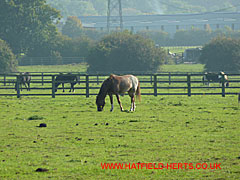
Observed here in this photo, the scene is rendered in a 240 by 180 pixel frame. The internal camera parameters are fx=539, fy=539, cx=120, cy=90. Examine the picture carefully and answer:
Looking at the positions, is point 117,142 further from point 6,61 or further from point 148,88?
point 6,61

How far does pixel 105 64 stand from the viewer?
221 ft

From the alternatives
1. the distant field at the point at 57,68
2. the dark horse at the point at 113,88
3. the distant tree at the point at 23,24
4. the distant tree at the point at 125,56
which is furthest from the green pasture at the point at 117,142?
the distant tree at the point at 23,24

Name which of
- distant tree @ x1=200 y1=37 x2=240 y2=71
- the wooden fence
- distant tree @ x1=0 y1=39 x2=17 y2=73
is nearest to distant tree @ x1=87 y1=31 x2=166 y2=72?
distant tree @ x1=200 y1=37 x2=240 y2=71

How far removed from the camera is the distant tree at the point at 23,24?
8066 centimetres

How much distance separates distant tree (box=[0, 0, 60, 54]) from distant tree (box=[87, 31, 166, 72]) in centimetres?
1815

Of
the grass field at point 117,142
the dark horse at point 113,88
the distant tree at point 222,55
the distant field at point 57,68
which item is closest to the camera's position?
the grass field at point 117,142

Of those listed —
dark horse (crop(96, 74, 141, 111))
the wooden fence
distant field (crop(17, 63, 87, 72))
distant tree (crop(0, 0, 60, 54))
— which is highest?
distant tree (crop(0, 0, 60, 54))

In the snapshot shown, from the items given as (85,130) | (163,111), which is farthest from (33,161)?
(163,111)

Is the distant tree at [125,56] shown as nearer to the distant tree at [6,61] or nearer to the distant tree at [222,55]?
the distant tree at [222,55]

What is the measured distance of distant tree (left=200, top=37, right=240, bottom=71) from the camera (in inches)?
2522

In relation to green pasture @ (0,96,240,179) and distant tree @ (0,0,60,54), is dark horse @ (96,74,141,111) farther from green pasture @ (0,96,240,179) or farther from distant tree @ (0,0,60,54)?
distant tree @ (0,0,60,54)

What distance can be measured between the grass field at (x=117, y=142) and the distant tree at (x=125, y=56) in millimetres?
45863

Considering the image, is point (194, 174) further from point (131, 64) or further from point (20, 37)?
point (20, 37)

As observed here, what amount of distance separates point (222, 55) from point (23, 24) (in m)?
33.1
